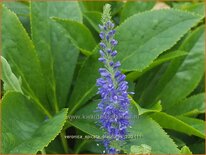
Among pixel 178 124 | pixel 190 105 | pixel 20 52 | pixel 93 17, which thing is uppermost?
pixel 93 17

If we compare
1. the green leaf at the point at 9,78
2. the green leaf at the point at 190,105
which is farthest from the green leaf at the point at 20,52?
the green leaf at the point at 190,105

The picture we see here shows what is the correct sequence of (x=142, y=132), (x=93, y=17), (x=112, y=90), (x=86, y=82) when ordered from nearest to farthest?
(x=112, y=90) → (x=142, y=132) → (x=86, y=82) → (x=93, y=17)

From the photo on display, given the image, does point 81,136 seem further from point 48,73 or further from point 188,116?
point 188,116

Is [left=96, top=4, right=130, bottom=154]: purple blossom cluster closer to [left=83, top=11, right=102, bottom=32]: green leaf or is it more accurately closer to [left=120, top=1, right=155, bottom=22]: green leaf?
[left=83, top=11, right=102, bottom=32]: green leaf

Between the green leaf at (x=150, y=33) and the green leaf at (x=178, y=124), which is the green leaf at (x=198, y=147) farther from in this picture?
the green leaf at (x=150, y=33)

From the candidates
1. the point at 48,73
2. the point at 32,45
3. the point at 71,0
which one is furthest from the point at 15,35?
the point at 71,0

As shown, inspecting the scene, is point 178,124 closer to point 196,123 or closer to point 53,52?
point 196,123

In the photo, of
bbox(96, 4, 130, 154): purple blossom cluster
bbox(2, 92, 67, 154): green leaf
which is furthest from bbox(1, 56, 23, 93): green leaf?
bbox(96, 4, 130, 154): purple blossom cluster

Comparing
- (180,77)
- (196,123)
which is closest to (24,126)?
(196,123)

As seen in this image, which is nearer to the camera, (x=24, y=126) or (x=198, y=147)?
(x=24, y=126)
